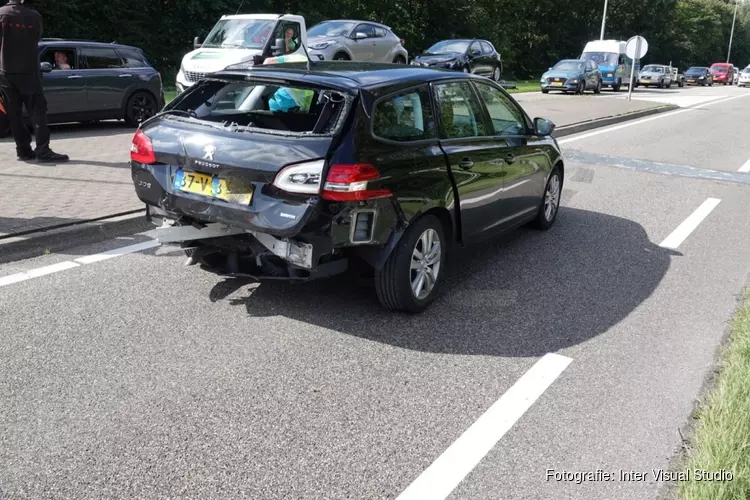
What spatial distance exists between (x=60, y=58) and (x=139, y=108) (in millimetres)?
1637

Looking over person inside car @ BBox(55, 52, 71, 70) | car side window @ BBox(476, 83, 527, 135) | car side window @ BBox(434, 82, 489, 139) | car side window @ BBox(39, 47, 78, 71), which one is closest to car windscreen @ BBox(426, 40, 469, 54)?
car side window @ BBox(39, 47, 78, 71)

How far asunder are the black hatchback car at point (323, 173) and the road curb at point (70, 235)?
1.52 meters

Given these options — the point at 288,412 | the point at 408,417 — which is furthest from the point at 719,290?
the point at 288,412

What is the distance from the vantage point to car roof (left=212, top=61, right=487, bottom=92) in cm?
469

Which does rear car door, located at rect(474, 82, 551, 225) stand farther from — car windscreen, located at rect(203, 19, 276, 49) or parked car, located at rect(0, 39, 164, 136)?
car windscreen, located at rect(203, 19, 276, 49)

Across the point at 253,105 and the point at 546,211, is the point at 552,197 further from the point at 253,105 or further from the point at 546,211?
the point at 253,105

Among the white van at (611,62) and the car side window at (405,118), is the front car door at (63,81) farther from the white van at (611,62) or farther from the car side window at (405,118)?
the white van at (611,62)

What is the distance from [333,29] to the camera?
1927cm

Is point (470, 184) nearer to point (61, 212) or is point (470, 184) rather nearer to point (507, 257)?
point (507, 257)

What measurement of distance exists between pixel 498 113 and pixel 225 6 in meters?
24.9

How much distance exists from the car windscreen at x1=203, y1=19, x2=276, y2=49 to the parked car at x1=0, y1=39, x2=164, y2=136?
213 centimetres

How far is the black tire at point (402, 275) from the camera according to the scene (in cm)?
464

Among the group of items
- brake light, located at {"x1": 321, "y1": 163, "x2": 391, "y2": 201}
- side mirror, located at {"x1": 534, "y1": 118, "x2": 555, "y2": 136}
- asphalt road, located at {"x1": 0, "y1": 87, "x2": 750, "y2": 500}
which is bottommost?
asphalt road, located at {"x1": 0, "y1": 87, "x2": 750, "y2": 500}

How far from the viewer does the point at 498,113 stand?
6.14 meters
